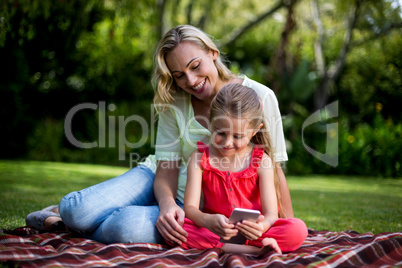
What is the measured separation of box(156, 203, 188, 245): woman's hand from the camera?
2322mm

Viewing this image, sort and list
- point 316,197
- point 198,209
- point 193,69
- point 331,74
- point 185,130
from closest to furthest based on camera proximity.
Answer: point 198,209 < point 193,69 < point 185,130 < point 316,197 < point 331,74

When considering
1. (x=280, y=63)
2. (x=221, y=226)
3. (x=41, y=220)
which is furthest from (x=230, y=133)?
(x=280, y=63)

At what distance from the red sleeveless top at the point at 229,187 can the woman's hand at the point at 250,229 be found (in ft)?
1.05

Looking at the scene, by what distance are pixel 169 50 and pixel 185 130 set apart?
1.90 feet

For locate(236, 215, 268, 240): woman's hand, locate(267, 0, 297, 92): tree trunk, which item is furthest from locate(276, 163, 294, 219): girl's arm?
locate(267, 0, 297, 92): tree trunk

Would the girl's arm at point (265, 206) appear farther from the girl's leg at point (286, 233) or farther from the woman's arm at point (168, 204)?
the woman's arm at point (168, 204)

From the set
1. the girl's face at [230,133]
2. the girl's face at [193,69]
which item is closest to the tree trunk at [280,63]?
the girl's face at [193,69]

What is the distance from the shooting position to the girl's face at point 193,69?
273 centimetres

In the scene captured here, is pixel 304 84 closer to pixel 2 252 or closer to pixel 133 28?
pixel 133 28

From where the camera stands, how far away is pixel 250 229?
2117mm

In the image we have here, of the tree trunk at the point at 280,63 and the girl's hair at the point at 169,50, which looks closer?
the girl's hair at the point at 169,50

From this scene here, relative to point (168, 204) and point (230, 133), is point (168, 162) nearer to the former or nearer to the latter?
point (168, 204)

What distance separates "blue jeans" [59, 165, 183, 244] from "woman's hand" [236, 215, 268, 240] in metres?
0.61

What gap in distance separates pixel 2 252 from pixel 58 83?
27.8 ft
